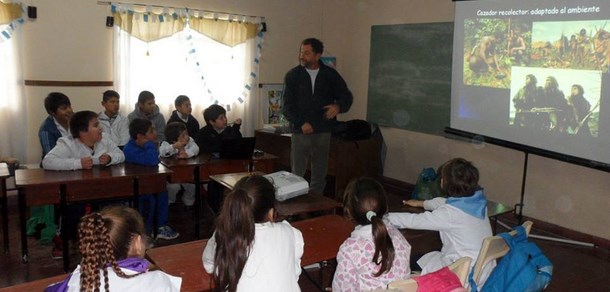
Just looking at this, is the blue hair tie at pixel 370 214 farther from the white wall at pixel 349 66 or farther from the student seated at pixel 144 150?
the white wall at pixel 349 66

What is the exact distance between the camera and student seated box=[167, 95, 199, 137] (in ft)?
17.5

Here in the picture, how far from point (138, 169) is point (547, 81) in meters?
3.21

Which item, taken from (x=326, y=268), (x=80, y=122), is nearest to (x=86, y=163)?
(x=80, y=122)

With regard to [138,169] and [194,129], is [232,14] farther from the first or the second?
[138,169]

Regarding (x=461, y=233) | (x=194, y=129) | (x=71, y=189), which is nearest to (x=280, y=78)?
(x=194, y=129)

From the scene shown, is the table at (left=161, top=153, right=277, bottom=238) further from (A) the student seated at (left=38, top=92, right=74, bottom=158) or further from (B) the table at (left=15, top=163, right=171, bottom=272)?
(A) the student seated at (left=38, top=92, right=74, bottom=158)

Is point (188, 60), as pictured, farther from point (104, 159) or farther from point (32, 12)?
point (104, 159)

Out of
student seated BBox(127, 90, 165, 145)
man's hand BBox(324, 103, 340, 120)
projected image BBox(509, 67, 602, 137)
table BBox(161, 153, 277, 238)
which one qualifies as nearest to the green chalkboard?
projected image BBox(509, 67, 602, 137)

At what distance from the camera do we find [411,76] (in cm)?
604

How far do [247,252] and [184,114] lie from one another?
3.70 metres

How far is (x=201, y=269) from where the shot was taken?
203cm

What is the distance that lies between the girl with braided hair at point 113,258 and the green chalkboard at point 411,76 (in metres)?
4.55

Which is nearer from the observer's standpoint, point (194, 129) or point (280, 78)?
point (194, 129)

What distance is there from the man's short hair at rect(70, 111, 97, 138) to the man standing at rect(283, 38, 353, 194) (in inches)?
64.1
